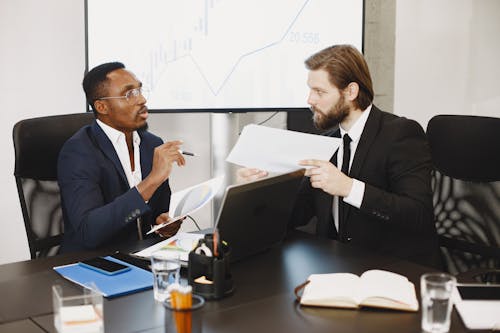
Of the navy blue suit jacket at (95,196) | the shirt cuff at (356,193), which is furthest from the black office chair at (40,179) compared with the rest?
the shirt cuff at (356,193)

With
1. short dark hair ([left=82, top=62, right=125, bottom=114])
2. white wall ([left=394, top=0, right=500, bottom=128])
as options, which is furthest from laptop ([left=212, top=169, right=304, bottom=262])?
white wall ([left=394, top=0, right=500, bottom=128])

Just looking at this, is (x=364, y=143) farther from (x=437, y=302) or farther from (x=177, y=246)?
(x=437, y=302)

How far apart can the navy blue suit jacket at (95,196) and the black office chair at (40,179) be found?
5 cm

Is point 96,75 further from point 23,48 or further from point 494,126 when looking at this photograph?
point 494,126

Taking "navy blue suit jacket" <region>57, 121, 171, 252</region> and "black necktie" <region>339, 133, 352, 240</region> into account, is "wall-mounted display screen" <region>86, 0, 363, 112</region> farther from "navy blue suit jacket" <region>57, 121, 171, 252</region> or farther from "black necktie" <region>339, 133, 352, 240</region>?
"black necktie" <region>339, 133, 352, 240</region>

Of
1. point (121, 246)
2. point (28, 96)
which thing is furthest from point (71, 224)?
point (28, 96)

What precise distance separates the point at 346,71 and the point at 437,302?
4.11 ft

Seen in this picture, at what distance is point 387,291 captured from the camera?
5.06ft

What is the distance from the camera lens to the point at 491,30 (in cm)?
405

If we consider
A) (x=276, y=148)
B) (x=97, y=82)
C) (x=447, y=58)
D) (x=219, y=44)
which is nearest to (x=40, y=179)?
(x=97, y=82)

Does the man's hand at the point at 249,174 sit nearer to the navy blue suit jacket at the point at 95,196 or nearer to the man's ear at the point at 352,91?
the navy blue suit jacket at the point at 95,196

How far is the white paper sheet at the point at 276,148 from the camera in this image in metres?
2.03

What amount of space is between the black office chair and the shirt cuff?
1.00 meters

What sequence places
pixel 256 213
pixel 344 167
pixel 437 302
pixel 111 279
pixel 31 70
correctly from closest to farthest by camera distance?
1. pixel 437 302
2. pixel 111 279
3. pixel 256 213
4. pixel 344 167
5. pixel 31 70
